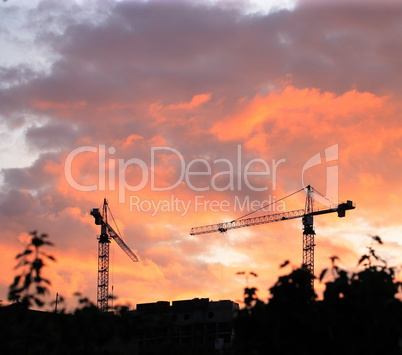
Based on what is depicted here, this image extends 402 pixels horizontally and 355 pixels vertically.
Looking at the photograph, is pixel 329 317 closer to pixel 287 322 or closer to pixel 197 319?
pixel 287 322

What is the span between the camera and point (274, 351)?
3284cm

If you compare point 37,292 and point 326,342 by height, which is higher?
point 37,292

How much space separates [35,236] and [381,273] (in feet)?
49.1

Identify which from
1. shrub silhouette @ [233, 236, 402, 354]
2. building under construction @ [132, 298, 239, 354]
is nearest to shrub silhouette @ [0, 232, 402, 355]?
shrub silhouette @ [233, 236, 402, 354]

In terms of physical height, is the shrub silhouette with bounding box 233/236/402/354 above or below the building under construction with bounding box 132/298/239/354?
above

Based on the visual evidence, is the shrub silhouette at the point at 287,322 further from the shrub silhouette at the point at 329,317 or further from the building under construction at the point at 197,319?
the building under construction at the point at 197,319

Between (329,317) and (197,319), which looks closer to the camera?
(329,317)

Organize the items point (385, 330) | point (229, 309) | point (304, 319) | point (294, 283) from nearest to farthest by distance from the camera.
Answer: point (385, 330), point (304, 319), point (294, 283), point (229, 309)

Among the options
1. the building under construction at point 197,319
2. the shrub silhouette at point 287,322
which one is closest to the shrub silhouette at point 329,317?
the shrub silhouette at point 287,322

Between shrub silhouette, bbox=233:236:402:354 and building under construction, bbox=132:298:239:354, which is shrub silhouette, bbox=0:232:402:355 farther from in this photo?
building under construction, bbox=132:298:239:354

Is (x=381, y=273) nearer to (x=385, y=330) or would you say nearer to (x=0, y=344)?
(x=385, y=330)

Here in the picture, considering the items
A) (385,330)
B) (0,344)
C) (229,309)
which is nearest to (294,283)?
(385,330)

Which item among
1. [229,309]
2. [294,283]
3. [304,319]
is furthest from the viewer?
[229,309]

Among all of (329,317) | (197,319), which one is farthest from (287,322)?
(197,319)
